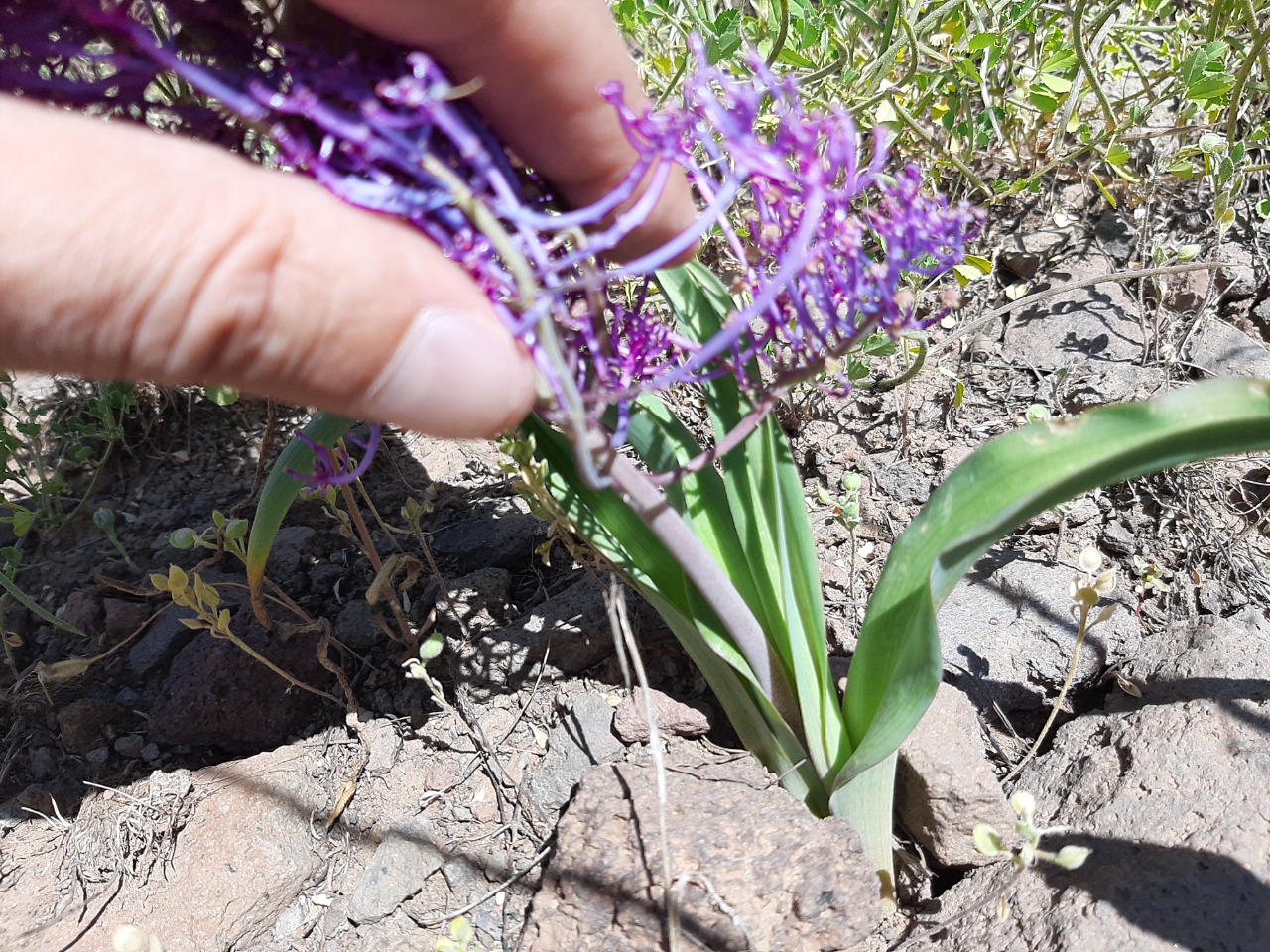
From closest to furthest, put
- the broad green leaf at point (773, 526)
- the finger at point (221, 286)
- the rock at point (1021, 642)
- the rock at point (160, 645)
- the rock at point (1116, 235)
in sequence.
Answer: the finger at point (221, 286) < the broad green leaf at point (773, 526) < the rock at point (1021, 642) < the rock at point (160, 645) < the rock at point (1116, 235)

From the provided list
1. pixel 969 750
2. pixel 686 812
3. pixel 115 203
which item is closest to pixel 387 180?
pixel 115 203

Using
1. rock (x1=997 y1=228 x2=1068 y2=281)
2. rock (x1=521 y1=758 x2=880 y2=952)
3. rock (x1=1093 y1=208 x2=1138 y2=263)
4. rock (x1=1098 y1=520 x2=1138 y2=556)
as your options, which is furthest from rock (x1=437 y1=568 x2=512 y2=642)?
rock (x1=1093 y1=208 x2=1138 y2=263)

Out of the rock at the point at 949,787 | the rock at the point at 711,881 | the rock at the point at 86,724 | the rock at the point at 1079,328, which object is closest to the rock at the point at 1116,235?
the rock at the point at 1079,328

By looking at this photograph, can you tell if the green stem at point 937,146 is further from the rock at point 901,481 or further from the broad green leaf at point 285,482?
the broad green leaf at point 285,482

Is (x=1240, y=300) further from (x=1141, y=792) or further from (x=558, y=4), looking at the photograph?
(x=558, y=4)

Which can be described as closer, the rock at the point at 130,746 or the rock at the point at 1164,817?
the rock at the point at 1164,817
